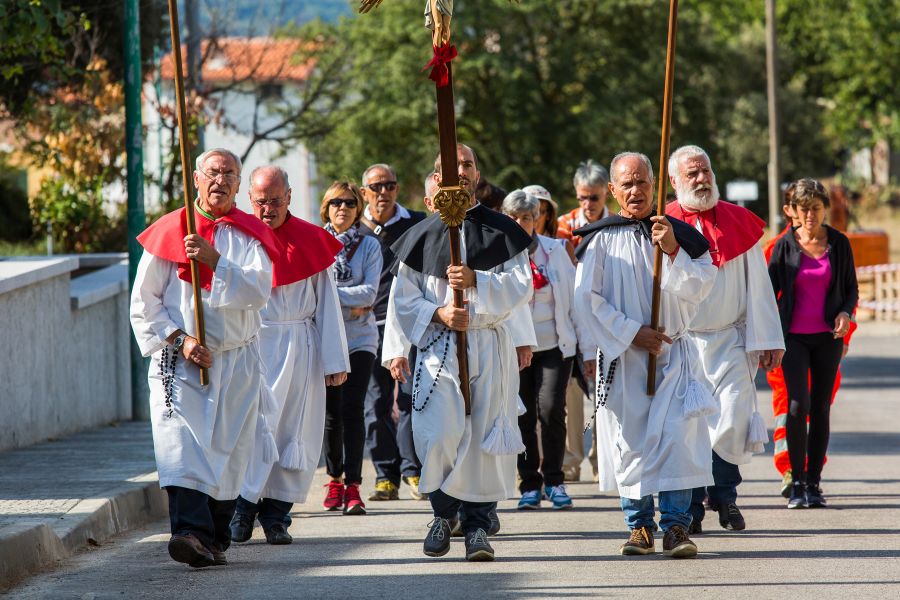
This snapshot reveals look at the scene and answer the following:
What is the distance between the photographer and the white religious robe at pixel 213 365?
25.6 feet

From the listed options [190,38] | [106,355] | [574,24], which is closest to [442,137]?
[106,355]

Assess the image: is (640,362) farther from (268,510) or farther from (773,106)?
(773,106)

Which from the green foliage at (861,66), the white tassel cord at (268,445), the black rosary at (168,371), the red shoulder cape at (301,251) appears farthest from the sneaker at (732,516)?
the green foliage at (861,66)

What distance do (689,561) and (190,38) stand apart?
1372 centimetres

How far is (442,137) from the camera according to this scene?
7867 mm

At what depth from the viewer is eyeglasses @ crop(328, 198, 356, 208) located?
1068 cm

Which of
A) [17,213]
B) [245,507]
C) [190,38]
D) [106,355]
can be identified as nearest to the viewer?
[245,507]

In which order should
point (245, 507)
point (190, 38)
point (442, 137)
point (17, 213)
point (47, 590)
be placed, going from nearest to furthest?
1. point (47, 590)
2. point (442, 137)
3. point (245, 507)
4. point (190, 38)
5. point (17, 213)

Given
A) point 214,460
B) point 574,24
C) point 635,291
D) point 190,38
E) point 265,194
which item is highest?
point 574,24

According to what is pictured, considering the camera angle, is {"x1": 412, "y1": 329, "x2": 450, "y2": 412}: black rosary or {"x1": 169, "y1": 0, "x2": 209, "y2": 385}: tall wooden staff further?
{"x1": 412, "y1": 329, "x2": 450, "y2": 412}: black rosary

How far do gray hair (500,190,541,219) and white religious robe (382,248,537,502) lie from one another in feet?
6.88

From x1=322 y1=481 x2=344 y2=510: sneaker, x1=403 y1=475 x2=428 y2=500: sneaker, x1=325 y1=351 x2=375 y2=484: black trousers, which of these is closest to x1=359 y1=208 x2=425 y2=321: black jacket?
x1=325 y1=351 x2=375 y2=484: black trousers

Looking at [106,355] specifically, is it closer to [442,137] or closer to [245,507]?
[245,507]

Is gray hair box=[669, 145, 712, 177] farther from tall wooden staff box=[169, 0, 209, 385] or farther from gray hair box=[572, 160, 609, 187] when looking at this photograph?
tall wooden staff box=[169, 0, 209, 385]
